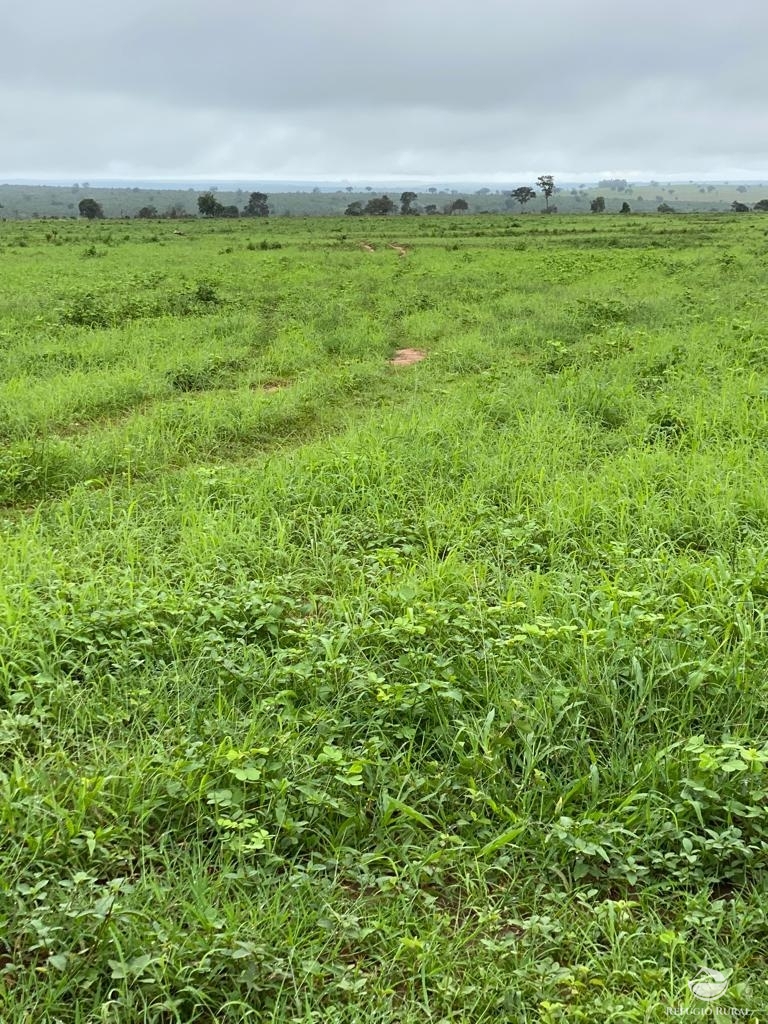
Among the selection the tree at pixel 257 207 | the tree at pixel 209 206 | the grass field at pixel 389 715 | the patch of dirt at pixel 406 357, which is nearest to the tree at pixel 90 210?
the tree at pixel 209 206

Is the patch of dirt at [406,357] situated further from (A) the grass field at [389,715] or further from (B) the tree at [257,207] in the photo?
(B) the tree at [257,207]

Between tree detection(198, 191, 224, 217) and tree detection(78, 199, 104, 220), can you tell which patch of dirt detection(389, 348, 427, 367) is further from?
tree detection(78, 199, 104, 220)

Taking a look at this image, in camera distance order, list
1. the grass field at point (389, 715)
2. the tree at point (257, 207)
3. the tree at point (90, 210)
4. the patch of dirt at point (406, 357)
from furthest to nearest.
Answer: the tree at point (257, 207) → the tree at point (90, 210) → the patch of dirt at point (406, 357) → the grass field at point (389, 715)

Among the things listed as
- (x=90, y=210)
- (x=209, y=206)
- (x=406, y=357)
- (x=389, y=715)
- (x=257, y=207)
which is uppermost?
(x=257, y=207)

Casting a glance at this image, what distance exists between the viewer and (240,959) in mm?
2117

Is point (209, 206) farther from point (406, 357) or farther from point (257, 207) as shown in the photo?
point (406, 357)

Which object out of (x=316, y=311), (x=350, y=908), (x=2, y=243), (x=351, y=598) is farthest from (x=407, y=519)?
(x=2, y=243)

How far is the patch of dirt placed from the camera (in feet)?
34.4

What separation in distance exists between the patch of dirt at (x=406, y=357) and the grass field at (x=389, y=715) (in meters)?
3.46

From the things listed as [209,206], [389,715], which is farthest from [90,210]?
[389,715]

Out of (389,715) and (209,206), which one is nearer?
(389,715)

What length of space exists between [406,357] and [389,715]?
8564mm

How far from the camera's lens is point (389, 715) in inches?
123

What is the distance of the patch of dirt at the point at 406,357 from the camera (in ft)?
34.4
